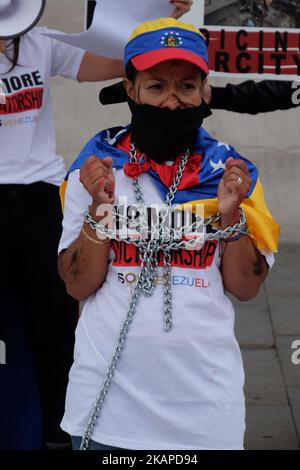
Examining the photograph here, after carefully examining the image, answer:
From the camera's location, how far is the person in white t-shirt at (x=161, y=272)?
3.09m

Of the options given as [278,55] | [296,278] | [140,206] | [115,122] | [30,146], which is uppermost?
[140,206]

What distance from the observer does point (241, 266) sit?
10.3ft

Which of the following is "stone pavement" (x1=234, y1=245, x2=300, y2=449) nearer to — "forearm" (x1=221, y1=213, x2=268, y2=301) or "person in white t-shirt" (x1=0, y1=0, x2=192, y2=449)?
"person in white t-shirt" (x1=0, y1=0, x2=192, y2=449)

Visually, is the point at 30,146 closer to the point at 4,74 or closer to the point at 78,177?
the point at 4,74

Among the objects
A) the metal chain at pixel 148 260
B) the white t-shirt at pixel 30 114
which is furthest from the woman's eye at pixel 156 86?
the white t-shirt at pixel 30 114

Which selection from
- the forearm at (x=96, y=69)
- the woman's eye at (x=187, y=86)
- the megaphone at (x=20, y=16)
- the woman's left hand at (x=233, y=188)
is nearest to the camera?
the woman's left hand at (x=233, y=188)

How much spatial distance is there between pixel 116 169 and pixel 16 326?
1.62 m

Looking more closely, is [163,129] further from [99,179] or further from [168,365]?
[168,365]

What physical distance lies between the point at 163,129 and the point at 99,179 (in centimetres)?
26

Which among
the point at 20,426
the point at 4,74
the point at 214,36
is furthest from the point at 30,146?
the point at 214,36

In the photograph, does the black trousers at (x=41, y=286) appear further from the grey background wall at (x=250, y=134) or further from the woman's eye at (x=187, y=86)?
the grey background wall at (x=250, y=134)

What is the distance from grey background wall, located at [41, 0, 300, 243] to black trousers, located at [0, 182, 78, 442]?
404cm

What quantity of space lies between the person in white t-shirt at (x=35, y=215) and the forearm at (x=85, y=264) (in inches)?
50.4

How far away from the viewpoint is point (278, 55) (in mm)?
8062
